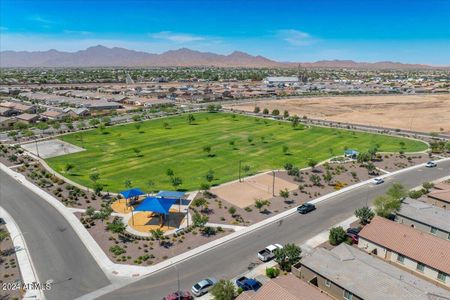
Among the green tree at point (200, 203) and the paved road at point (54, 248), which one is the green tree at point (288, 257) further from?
the paved road at point (54, 248)

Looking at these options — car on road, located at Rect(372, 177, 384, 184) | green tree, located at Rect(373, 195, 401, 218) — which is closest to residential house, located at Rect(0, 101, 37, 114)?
car on road, located at Rect(372, 177, 384, 184)

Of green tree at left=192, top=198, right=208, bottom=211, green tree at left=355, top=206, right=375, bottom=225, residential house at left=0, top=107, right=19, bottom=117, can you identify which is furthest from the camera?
residential house at left=0, top=107, right=19, bottom=117

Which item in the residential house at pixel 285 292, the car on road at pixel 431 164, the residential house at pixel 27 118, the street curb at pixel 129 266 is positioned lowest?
the street curb at pixel 129 266

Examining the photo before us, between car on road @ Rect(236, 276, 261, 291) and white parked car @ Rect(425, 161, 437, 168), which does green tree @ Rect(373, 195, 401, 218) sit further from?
white parked car @ Rect(425, 161, 437, 168)

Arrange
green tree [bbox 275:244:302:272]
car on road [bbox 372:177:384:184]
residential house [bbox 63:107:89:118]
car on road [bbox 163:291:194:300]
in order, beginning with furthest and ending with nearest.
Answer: residential house [bbox 63:107:89:118] → car on road [bbox 372:177:384:184] → green tree [bbox 275:244:302:272] → car on road [bbox 163:291:194:300]

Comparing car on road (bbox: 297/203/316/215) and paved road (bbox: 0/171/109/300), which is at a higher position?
car on road (bbox: 297/203/316/215)

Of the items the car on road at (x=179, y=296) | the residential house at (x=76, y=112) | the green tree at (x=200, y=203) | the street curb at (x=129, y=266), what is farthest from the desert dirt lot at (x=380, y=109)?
the car on road at (x=179, y=296)
